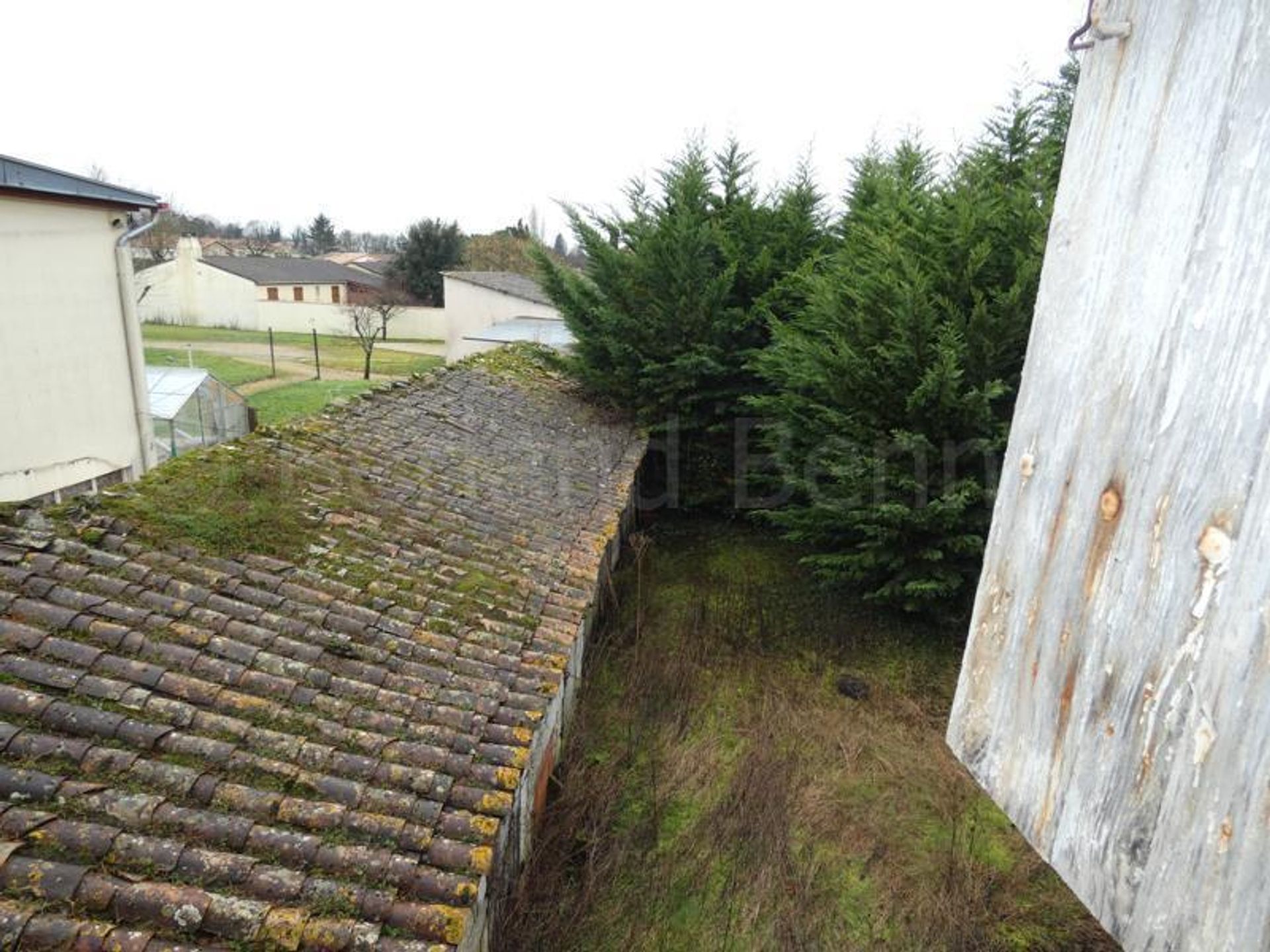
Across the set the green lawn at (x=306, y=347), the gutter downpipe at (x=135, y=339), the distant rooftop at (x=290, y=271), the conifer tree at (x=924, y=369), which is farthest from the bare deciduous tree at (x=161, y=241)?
the conifer tree at (x=924, y=369)

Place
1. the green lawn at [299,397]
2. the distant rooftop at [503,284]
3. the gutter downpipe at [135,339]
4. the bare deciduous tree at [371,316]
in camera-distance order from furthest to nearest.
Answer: the bare deciduous tree at [371,316], the distant rooftop at [503,284], the green lawn at [299,397], the gutter downpipe at [135,339]

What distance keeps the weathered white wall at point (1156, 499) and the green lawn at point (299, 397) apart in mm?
18921

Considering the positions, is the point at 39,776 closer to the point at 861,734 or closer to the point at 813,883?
the point at 813,883

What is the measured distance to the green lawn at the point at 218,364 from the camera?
2486 centimetres

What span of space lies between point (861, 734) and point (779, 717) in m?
0.86

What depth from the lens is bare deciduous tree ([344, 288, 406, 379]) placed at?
28.0 metres

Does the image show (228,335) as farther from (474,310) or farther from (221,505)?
(221,505)

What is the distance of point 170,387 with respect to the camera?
45.6ft

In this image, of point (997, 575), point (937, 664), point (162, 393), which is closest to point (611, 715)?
point (937, 664)

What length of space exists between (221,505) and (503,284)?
23.5m

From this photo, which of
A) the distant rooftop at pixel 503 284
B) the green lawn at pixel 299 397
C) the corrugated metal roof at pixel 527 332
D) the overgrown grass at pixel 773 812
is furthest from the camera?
the distant rooftop at pixel 503 284

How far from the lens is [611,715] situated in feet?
25.2

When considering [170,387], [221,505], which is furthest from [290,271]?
[221,505]

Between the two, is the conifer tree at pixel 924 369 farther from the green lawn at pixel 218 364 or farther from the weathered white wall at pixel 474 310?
the green lawn at pixel 218 364
